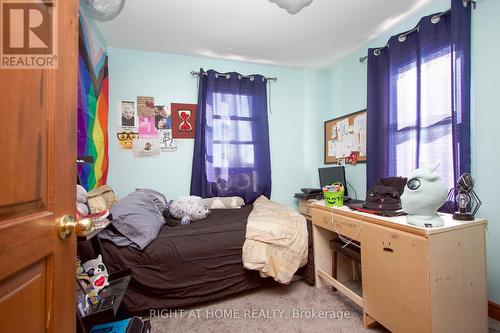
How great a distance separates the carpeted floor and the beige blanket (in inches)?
8.9

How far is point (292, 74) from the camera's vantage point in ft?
10.8

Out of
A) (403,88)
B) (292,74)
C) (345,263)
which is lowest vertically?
(345,263)

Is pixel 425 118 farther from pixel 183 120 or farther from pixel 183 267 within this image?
pixel 183 120

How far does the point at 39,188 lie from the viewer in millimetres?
537

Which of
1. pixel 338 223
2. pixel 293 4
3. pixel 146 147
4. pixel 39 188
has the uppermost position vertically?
pixel 293 4

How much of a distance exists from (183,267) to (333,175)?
2049 mm

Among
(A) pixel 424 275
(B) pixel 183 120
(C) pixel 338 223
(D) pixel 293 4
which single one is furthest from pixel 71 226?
(B) pixel 183 120

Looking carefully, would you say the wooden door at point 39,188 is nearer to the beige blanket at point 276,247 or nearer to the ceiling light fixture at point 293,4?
the beige blanket at point 276,247

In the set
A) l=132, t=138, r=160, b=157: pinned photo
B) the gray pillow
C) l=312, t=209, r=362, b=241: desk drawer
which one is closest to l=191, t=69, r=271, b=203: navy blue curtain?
l=132, t=138, r=160, b=157: pinned photo

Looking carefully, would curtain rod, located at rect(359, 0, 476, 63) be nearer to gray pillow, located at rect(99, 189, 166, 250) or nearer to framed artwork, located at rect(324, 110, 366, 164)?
framed artwork, located at rect(324, 110, 366, 164)

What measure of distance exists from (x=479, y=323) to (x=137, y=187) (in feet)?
10.2

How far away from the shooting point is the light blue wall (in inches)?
104

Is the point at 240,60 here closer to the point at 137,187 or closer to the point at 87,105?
the point at 87,105

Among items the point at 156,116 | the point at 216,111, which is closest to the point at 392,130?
the point at 216,111
